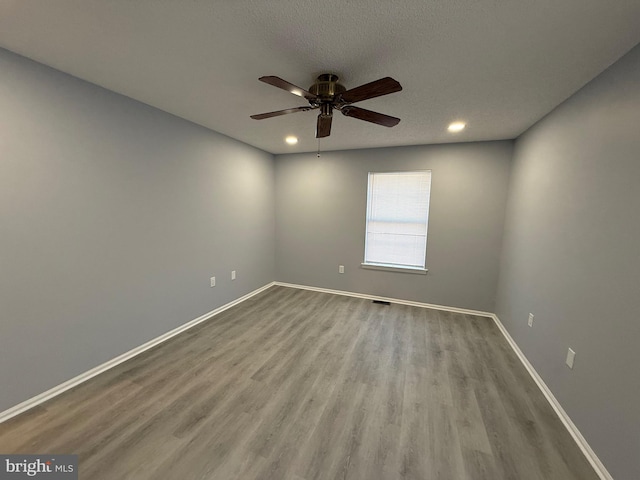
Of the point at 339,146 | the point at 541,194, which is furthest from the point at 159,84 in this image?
the point at 541,194

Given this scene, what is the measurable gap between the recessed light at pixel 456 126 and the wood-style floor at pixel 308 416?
2.44 meters

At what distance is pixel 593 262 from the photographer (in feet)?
5.37

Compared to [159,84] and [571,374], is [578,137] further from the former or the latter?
[159,84]

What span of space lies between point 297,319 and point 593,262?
9.42 feet

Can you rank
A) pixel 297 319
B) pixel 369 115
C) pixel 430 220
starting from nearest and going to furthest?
1. pixel 369 115
2. pixel 297 319
3. pixel 430 220

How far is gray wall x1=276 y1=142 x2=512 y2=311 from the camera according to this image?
3.47 meters

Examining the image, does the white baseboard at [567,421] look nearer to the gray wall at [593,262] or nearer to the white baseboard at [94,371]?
the gray wall at [593,262]

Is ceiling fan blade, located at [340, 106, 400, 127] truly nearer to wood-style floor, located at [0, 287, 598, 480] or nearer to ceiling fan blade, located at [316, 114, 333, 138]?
ceiling fan blade, located at [316, 114, 333, 138]

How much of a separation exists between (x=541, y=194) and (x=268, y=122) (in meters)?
2.87

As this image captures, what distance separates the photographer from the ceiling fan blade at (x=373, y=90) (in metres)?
1.41

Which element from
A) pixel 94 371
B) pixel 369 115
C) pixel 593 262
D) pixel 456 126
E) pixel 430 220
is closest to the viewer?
pixel 593 262
